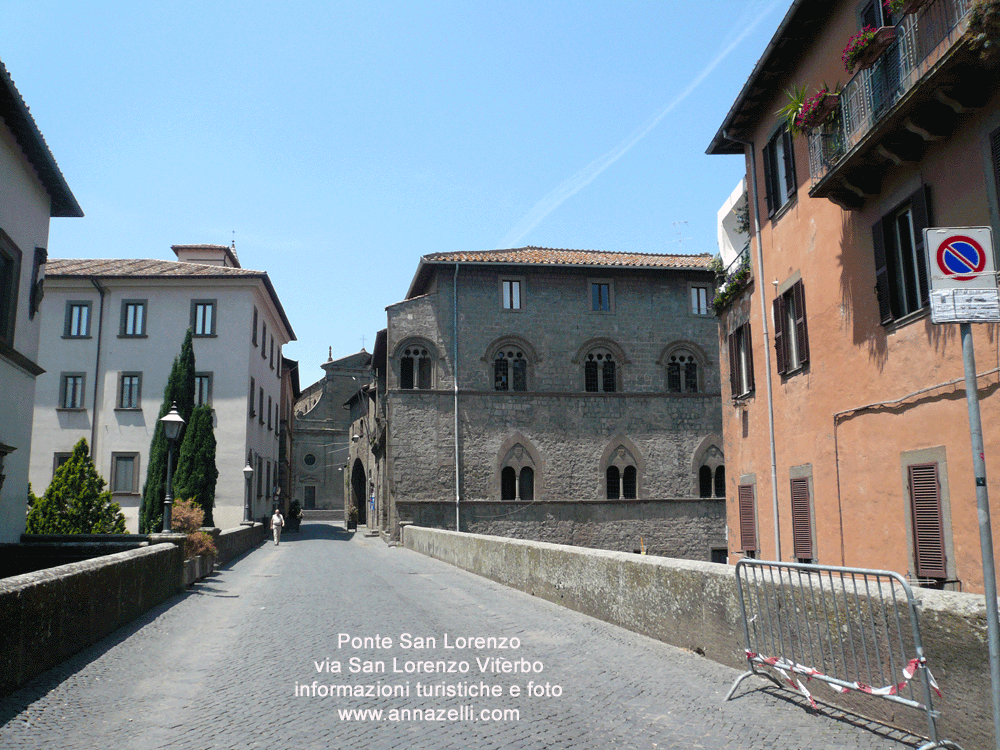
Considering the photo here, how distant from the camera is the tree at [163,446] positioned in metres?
28.5

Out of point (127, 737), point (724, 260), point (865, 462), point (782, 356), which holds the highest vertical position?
point (724, 260)

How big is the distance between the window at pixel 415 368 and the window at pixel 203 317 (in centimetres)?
818

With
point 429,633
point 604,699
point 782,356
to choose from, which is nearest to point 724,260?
point 782,356

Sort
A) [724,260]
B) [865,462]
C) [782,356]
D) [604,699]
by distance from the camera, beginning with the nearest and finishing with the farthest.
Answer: [604,699]
[865,462]
[782,356]
[724,260]

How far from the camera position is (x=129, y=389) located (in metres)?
33.9

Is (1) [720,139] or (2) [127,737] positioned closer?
(2) [127,737]

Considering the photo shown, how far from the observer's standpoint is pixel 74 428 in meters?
33.3

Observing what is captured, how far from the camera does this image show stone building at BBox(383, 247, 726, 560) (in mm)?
33500

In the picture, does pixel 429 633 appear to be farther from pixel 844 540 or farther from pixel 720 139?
pixel 720 139

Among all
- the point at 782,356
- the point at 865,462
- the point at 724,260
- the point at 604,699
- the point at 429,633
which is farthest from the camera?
the point at 724,260

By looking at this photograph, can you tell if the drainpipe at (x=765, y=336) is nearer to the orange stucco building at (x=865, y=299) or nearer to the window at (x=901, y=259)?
the orange stucco building at (x=865, y=299)

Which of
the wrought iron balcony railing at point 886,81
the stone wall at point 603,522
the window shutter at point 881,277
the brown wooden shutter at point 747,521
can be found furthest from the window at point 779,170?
the stone wall at point 603,522

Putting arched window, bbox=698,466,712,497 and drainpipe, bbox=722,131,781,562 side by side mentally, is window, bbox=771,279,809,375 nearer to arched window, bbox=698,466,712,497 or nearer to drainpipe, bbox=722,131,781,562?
drainpipe, bbox=722,131,781,562

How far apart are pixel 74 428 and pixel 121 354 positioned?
3.48 m
